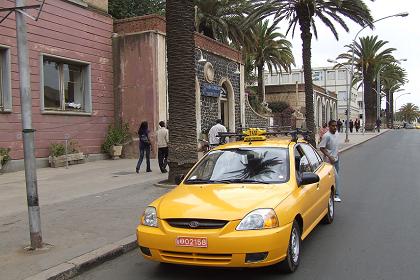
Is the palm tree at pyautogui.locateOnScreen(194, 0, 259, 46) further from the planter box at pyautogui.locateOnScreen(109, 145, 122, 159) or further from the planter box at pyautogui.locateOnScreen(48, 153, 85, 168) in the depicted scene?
the planter box at pyautogui.locateOnScreen(48, 153, 85, 168)

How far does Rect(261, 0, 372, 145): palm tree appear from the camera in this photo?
23062mm

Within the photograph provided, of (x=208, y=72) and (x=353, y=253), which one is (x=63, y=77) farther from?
(x=353, y=253)

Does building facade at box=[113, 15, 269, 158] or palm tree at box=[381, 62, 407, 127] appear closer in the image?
building facade at box=[113, 15, 269, 158]

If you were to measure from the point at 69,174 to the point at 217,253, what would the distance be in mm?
11434

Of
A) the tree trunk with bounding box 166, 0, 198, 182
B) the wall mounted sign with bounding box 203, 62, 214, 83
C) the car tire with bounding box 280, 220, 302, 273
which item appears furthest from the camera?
the wall mounted sign with bounding box 203, 62, 214, 83

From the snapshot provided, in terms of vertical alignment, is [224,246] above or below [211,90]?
below

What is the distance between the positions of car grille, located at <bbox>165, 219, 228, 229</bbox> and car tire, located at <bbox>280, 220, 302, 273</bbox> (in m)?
0.87

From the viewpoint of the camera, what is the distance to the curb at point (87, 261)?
5.51 meters

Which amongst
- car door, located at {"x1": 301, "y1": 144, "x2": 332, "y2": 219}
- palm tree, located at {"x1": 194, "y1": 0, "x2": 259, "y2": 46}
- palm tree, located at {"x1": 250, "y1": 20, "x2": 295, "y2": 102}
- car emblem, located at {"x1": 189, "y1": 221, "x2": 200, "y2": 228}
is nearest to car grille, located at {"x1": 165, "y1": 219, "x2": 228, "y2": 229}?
car emblem, located at {"x1": 189, "y1": 221, "x2": 200, "y2": 228}

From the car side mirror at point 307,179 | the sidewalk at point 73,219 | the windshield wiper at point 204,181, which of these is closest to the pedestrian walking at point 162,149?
the sidewalk at point 73,219

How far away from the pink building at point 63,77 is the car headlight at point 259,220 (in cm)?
1295

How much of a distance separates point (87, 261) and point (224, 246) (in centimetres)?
197

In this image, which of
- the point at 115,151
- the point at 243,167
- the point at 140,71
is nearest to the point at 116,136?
the point at 115,151

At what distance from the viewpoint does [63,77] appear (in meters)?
19.3
